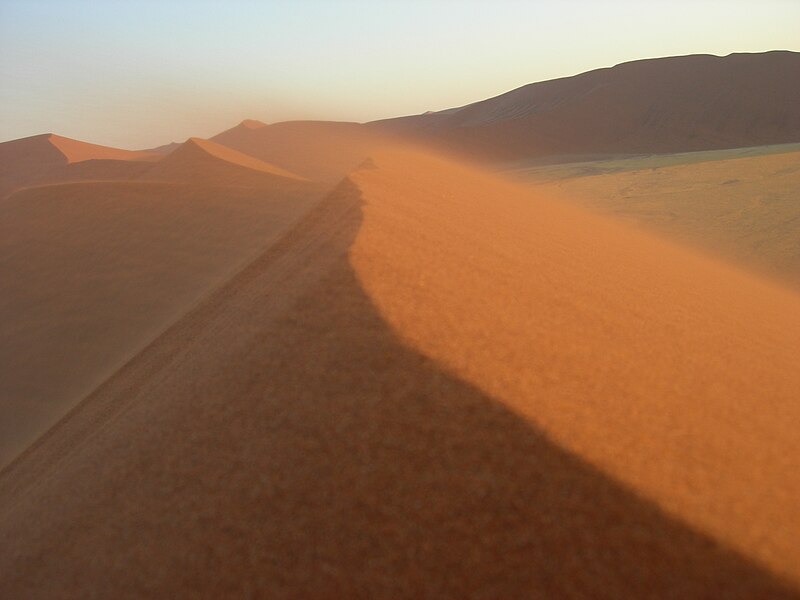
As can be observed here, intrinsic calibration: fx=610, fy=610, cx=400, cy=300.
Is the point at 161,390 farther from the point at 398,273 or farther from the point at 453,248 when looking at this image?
the point at 453,248

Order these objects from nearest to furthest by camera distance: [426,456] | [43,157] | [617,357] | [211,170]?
[426,456], [617,357], [211,170], [43,157]

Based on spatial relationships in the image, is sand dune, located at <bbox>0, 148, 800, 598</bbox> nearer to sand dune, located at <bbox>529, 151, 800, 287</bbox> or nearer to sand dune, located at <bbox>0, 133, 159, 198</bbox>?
sand dune, located at <bbox>529, 151, 800, 287</bbox>

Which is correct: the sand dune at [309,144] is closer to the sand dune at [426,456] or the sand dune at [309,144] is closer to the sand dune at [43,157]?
the sand dune at [43,157]

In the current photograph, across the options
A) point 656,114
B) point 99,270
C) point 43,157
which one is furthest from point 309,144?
point 99,270

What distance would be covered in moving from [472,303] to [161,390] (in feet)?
4.38

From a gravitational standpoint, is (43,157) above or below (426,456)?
above

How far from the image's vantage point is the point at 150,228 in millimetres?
6672

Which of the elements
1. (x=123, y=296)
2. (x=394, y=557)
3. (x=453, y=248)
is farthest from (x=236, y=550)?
(x=123, y=296)

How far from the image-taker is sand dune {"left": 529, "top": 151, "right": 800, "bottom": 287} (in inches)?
267

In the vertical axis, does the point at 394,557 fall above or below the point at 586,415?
below

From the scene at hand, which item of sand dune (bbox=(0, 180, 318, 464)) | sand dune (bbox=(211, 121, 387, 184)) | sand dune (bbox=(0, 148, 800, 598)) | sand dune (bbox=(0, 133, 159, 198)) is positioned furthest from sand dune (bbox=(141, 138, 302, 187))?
sand dune (bbox=(0, 133, 159, 198))

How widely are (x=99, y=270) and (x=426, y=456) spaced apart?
17.5ft

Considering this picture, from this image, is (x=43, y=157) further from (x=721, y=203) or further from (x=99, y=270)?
(x=721, y=203)

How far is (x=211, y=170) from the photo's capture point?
9141 mm
